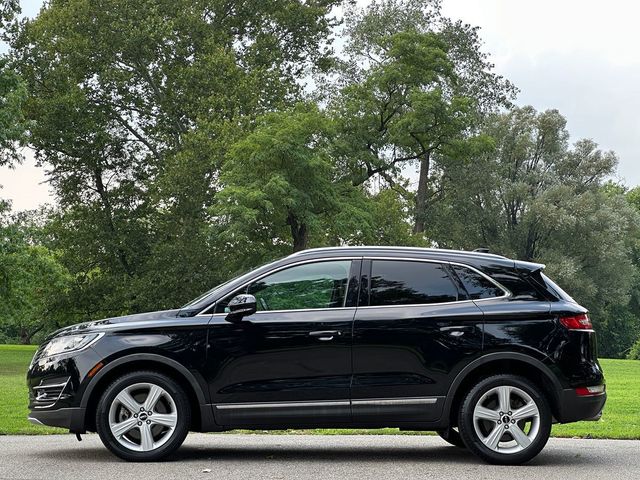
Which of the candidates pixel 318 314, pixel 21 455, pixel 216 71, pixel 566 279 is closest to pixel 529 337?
pixel 318 314

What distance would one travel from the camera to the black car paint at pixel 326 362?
844cm

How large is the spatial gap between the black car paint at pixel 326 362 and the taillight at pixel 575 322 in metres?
0.07

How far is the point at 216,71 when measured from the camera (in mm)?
40969

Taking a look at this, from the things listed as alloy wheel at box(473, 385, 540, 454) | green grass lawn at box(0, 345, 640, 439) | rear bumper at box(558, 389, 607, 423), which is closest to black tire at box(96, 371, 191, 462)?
alloy wheel at box(473, 385, 540, 454)

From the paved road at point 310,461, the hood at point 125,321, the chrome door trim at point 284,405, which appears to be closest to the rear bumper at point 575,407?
the paved road at point 310,461

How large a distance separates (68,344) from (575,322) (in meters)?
4.34

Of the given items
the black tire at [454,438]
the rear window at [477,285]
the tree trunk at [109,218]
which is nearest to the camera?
the rear window at [477,285]

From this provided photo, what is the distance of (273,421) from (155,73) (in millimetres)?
36821

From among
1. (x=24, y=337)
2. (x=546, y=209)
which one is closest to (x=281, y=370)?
(x=546, y=209)

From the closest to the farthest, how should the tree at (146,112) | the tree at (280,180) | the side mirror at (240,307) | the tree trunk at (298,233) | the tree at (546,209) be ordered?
1. the side mirror at (240,307)
2. the tree at (280,180)
3. the tree trunk at (298,233)
4. the tree at (146,112)
5. the tree at (546,209)

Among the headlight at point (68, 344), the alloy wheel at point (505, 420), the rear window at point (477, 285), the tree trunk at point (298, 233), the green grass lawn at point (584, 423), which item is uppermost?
the tree trunk at point (298, 233)

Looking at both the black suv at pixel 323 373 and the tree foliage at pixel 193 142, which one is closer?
the black suv at pixel 323 373

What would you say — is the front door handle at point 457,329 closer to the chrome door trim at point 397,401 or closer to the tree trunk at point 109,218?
the chrome door trim at point 397,401

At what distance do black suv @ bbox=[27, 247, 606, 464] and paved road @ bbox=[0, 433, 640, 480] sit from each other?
324 millimetres
